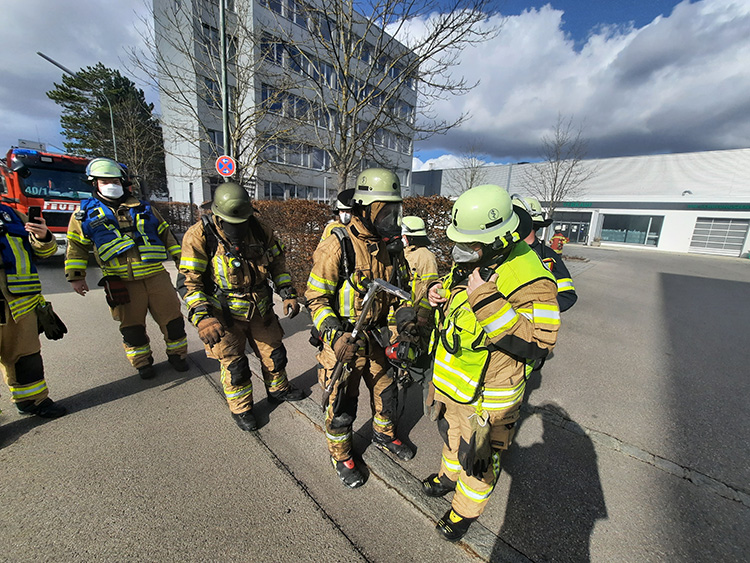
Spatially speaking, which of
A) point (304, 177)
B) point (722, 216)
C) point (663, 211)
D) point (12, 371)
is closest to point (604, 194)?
point (663, 211)

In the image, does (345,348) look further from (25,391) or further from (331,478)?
(25,391)

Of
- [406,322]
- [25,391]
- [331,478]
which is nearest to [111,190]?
[25,391]

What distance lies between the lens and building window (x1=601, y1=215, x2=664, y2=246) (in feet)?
86.8

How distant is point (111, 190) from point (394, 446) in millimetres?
3563

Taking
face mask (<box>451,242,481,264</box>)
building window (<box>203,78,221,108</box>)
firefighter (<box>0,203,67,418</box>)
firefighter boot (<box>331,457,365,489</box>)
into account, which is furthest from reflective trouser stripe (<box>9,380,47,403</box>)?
building window (<box>203,78,221,108</box>)

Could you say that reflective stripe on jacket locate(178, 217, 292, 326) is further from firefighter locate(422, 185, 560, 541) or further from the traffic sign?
the traffic sign

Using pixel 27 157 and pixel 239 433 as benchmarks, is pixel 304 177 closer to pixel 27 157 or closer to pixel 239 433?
pixel 27 157

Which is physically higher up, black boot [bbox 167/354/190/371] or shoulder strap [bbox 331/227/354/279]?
shoulder strap [bbox 331/227/354/279]

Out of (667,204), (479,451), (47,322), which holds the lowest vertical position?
(479,451)

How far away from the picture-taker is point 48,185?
8430 mm

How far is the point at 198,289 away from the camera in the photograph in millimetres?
2562

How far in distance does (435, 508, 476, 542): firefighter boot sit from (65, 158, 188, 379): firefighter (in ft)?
10.8

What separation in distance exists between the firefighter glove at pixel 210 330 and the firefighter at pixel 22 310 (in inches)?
56.9

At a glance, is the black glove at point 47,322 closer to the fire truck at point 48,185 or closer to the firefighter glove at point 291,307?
the firefighter glove at point 291,307
